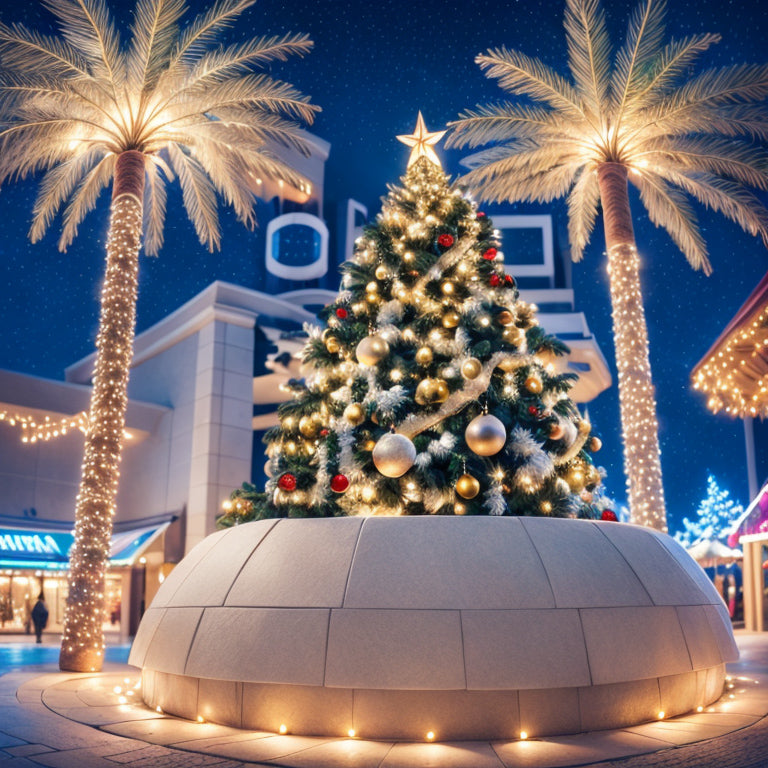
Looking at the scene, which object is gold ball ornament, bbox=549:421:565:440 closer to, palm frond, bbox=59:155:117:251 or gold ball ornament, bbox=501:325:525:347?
gold ball ornament, bbox=501:325:525:347

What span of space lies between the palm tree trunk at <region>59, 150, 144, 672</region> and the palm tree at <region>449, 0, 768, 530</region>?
6653 mm

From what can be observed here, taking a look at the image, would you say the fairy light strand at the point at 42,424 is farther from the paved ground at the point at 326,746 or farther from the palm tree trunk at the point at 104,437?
the paved ground at the point at 326,746

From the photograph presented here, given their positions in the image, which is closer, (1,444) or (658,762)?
(658,762)

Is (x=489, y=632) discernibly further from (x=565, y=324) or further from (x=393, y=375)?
(x=565, y=324)

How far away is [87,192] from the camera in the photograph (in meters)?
15.6

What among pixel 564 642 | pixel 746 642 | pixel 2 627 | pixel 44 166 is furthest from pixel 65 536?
pixel 564 642

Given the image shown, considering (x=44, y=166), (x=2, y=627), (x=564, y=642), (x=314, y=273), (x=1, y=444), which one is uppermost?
(x=314, y=273)

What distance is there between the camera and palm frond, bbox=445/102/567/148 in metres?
14.7

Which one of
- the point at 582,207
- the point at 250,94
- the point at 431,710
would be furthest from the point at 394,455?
the point at 582,207

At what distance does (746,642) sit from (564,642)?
12036 millimetres

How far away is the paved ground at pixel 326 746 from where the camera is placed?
471 centimetres

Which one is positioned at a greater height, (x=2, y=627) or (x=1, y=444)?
(x=1, y=444)

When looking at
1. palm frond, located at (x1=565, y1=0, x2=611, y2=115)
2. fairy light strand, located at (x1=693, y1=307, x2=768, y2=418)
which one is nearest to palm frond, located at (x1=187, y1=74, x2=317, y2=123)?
palm frond, located at (x1=565, y1=0, x2=611, y2=115)

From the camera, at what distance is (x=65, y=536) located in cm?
2427
